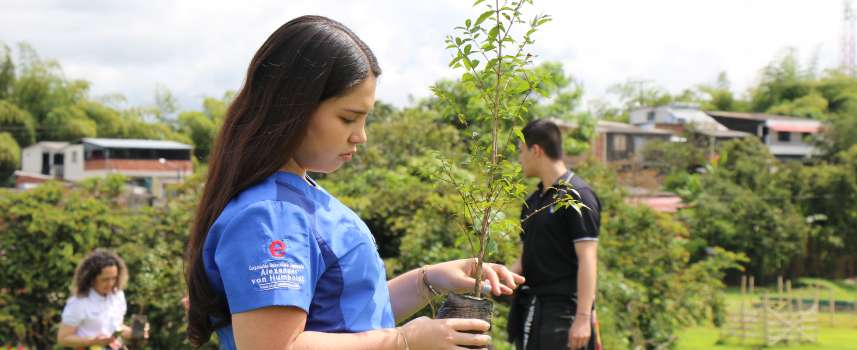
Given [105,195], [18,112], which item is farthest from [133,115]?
[105,195]

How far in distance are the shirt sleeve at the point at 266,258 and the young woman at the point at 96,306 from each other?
4.21 m

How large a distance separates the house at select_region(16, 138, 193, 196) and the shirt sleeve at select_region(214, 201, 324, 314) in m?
45.5

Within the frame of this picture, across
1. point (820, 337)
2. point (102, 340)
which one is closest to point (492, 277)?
point (102, 340)

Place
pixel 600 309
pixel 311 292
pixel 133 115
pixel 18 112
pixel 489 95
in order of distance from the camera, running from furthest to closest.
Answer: pixel 133 115 → pixel 18 112 → pixel 600 309 → pixel 489 95 → pixel 311 292

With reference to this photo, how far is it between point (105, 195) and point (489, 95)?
6.13m

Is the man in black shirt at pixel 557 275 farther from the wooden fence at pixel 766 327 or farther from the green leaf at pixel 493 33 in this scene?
the wooden fence at pixel 766 327

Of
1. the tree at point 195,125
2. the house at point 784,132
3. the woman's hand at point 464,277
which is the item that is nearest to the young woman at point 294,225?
the woman's hand at point 464,277

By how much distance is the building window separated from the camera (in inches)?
1948

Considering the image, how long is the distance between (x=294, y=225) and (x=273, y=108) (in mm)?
240

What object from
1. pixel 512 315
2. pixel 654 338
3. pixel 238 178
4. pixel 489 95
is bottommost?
pixel 654 338

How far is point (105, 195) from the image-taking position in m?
7.58

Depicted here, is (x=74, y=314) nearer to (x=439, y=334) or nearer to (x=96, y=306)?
(x=96, y=306)

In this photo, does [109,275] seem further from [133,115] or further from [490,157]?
[133,115]

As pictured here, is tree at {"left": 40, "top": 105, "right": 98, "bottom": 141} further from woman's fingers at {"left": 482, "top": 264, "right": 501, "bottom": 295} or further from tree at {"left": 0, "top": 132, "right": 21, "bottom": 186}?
woman's fingers at {"left": 482, "top": 264, "right": 501, "bottom": 295}
